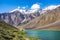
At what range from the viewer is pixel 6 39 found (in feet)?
133

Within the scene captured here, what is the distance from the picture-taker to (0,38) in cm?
3816

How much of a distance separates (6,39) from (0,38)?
2.49 metres
